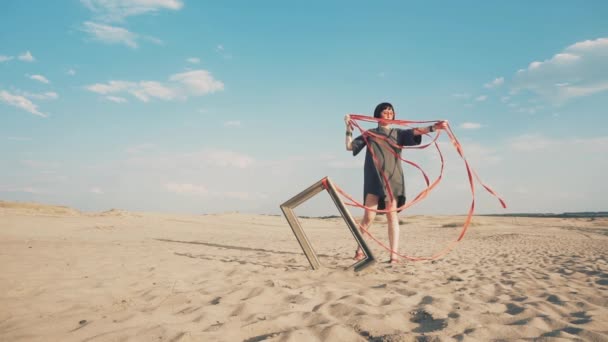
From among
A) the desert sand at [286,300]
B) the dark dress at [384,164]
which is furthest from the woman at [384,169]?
the desert sand at [286,300]

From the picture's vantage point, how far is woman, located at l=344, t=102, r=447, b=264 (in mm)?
4797

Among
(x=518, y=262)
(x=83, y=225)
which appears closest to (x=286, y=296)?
(x=518, y=262)

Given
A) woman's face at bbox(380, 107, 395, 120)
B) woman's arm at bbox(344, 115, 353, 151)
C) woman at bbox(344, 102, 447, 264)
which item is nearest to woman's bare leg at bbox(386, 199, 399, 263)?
woman at bbox(344, 102, 447, 264)

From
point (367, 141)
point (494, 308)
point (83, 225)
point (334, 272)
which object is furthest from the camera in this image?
point (83, 225)

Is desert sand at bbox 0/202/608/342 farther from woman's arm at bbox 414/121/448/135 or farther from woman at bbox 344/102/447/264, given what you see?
woman's arm at bbox 414/121/448/135

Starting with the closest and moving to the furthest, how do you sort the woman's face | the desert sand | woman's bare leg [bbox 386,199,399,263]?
the desert sand < woman's bare leg [bbox 386,199,399,263] < the woman's face

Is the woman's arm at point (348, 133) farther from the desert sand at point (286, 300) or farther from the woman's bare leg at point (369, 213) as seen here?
the desert sand at point (286, 300)

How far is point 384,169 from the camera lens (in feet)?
15.8

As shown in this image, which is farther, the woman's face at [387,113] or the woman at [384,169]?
the woman's face at [387,113]

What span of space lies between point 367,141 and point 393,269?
170 centimetres

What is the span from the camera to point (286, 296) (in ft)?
10.0

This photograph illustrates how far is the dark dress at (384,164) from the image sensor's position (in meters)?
4.82

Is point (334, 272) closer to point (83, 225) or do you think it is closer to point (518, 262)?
point (518, 262)

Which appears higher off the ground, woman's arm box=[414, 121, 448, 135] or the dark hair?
the dark hair
